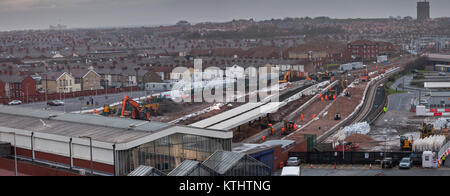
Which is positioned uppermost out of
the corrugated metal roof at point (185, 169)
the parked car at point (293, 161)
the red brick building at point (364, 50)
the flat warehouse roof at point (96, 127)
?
the red brick building at point (364, 50)

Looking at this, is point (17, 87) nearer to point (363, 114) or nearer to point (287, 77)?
point (287, 77)

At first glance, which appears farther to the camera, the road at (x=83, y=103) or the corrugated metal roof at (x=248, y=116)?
the road at (x=83, y=103)

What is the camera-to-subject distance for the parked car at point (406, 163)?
14.5 metres

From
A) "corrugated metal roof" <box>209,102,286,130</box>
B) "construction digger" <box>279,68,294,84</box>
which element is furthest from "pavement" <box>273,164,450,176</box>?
"construction digger" <box>279,68,294,84</box>

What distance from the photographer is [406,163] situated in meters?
14.5

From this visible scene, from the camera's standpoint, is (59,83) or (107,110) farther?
(59,83)

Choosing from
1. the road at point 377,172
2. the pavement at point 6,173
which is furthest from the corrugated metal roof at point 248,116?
the pavement at point 6,173

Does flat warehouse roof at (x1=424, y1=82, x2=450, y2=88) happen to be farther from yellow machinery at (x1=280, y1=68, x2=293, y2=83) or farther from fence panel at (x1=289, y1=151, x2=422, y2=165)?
fence panel at (x1=289, y1=151, x2=422, y2=165)

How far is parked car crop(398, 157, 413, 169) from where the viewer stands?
14.5 m

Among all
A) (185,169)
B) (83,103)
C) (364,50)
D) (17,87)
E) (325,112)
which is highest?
(364,50)

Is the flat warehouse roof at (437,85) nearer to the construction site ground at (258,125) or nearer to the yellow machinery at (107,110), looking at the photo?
the construction site ground at (258,125)

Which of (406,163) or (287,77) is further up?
(287,77)

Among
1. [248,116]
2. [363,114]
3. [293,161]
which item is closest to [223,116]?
[248,116]

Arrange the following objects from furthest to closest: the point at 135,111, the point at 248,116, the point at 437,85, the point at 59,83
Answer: the point at 437,85
the point at 59,83
the point at 248,116
the point at 135,111
